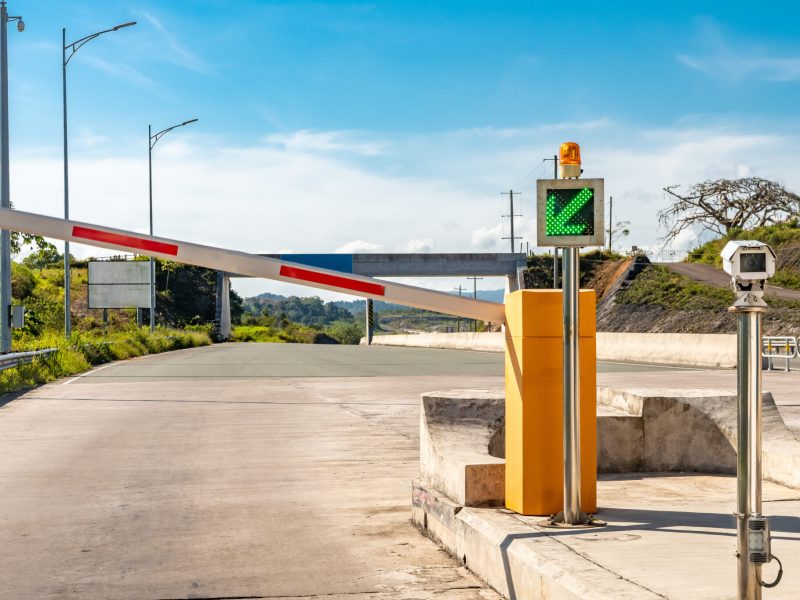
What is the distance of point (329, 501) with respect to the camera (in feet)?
31.3

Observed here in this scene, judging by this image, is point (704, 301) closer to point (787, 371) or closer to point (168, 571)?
point (787, 371)

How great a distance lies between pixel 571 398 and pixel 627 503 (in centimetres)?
160

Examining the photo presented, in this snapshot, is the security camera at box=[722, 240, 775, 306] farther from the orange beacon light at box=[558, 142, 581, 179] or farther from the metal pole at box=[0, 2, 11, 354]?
the metal pole at box=[0, 2, 11, 354]

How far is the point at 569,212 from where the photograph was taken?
668 cm

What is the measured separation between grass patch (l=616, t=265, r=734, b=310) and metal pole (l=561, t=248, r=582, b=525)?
2412 inches

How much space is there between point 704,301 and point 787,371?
1601 inches

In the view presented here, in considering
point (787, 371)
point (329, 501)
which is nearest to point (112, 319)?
point (787, 371)

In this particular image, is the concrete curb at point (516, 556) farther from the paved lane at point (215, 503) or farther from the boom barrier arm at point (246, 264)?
the boom barrier arm at point (246, 264)

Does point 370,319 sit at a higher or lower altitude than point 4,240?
lower

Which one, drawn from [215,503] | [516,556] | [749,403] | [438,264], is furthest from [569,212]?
[438,264]

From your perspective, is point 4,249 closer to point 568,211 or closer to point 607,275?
point 568,211

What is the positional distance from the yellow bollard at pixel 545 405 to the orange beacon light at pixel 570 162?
77cm

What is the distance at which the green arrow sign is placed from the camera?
21.8 ft

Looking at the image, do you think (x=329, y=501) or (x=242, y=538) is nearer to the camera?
(x=242, y=538)
